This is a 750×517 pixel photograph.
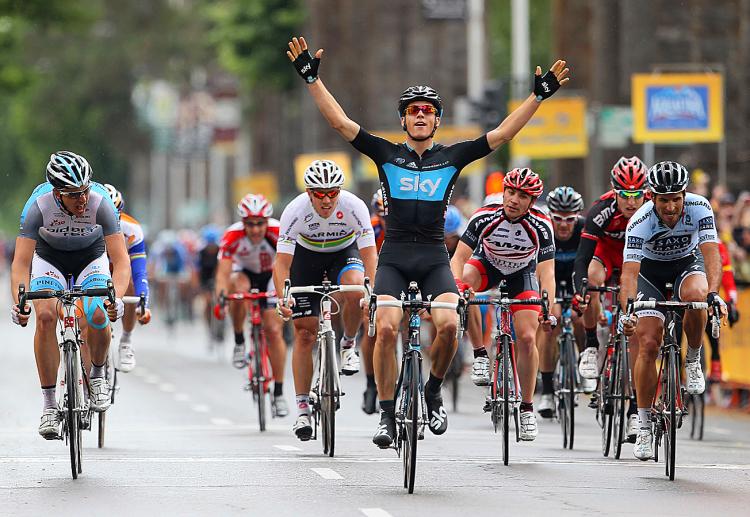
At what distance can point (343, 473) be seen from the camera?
13.5 metres

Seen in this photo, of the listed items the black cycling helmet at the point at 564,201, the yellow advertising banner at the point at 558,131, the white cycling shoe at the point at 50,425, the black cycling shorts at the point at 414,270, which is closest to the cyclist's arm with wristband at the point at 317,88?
the black cycling shorts at the point at 414,270

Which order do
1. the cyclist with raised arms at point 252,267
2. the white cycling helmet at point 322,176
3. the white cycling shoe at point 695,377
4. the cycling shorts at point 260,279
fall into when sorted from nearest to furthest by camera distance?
the white cycling shoe at point 695,377
the white cycling helmet at point 322,176
the cyclist with raised arms at point 252,267
the cycling shorts at point 260,279

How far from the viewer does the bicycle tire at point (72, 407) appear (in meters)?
13.0

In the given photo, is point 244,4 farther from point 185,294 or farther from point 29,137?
point 29,137

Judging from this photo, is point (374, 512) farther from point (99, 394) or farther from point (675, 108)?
point (675, 108)

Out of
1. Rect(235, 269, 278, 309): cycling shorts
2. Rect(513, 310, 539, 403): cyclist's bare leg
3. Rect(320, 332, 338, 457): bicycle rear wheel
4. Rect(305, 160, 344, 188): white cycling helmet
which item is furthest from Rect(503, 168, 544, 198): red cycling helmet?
Rect(235, 269, 278, 309): cycling shorts

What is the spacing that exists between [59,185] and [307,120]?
46433mm

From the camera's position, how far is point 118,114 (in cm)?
8819

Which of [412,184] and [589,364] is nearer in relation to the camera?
[412,184]

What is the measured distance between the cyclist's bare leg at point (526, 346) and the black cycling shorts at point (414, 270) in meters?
2.28

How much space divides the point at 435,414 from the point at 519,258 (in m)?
2.83

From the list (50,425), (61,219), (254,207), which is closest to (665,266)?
(61,219)

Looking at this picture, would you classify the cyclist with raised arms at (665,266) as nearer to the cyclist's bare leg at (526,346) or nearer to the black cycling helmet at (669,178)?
the black cycling helmet at (669,178)

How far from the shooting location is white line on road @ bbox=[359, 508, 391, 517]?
36.6ft
